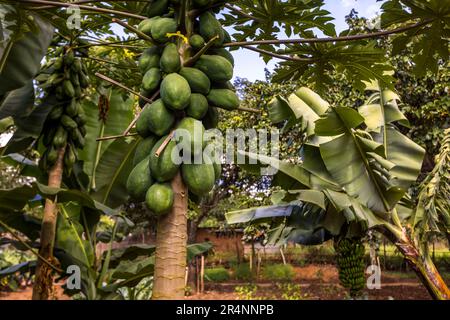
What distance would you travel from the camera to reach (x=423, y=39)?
2.03 meters

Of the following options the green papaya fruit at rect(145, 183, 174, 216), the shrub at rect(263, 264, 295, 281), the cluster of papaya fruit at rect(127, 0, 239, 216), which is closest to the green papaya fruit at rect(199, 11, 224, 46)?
the cluster of papaya fruit at rect(127, 0, 239, 216)

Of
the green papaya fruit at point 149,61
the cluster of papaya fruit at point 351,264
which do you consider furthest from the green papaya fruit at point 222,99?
the cluster of papaya fruit at point 351,264

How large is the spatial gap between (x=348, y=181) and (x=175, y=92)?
2.38 meters

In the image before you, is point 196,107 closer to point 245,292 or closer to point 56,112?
point 56,112

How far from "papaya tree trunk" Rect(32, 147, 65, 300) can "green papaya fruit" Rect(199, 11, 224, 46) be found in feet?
5.06

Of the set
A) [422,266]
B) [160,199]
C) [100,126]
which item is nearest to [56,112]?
[100,126]

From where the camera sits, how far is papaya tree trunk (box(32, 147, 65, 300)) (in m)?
2.42

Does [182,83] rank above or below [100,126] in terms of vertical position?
below

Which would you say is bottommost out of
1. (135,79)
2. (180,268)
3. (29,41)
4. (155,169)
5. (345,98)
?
(180,268)

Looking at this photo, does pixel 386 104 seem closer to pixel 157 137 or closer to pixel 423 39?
pixel 423 39

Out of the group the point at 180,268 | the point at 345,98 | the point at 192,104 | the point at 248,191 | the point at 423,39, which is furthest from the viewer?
the point at 248,191

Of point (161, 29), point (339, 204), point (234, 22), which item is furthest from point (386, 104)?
point (161, 29)

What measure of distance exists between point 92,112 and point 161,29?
2.89 metres

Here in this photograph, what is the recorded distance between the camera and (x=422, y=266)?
3.34 meters
